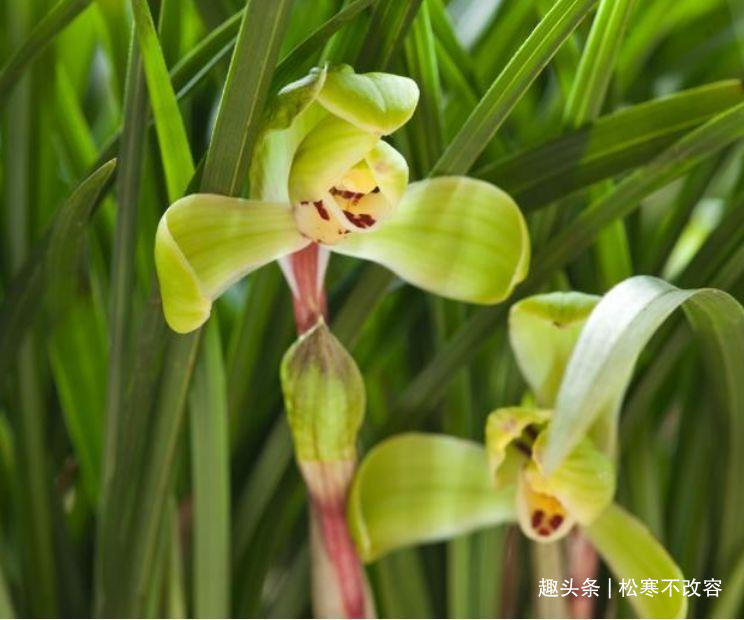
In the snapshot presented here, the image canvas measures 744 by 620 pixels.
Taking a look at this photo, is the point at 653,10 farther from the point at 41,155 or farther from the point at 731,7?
the point at 41,155

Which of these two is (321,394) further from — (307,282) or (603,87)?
(603,87)

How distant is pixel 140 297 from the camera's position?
17.0 inches

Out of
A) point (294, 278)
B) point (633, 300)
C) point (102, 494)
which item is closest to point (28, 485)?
point (102, 494)

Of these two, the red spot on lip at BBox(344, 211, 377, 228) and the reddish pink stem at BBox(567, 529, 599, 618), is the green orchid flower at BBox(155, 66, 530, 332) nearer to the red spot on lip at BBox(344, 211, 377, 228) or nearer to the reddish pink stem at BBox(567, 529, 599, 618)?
the red spot on lip at BBox(344, 211, 377, 228)

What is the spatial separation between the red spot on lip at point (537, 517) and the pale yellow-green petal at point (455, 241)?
0.29ft

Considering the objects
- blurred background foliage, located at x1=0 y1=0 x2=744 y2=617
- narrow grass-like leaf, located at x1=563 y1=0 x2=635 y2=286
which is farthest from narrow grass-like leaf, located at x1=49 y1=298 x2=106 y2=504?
narrow grass-like leaf, located at x1=563 y1=0 x2=635 y2=286

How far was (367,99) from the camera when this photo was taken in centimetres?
35

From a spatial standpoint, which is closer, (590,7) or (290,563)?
(590,7)

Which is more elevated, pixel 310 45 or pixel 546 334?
pixel 310 45

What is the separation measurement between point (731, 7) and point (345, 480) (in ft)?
0.78

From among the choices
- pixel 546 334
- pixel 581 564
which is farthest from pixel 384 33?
pixel 581 564

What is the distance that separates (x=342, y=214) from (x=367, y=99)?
48mm

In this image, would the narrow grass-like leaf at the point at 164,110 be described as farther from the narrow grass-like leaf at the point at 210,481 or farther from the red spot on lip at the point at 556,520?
the red spot on lip at the point at 556,520

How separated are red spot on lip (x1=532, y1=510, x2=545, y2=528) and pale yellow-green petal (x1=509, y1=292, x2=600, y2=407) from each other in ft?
0.14
